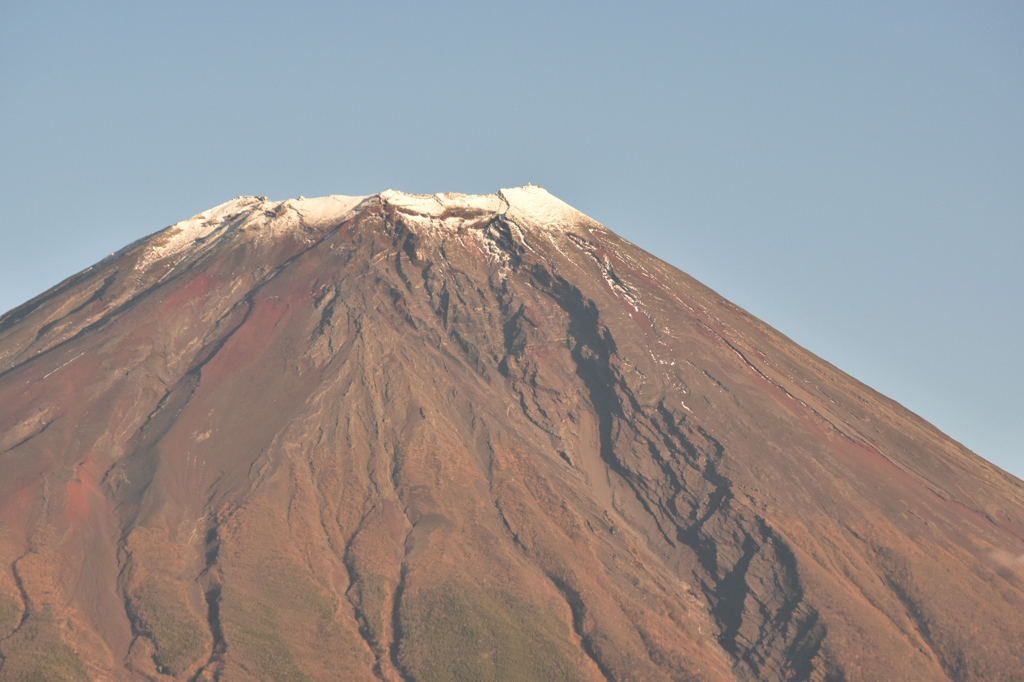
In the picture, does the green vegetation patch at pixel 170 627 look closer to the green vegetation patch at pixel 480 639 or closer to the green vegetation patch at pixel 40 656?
the green vegetation patch at pixel 40 656

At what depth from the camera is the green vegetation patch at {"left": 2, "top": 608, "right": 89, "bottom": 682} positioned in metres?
86.1

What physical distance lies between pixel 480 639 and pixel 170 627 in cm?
2276

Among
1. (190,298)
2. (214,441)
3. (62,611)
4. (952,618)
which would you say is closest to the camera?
(62,611)

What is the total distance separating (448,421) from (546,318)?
20673 millimetres

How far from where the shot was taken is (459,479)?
111 metres

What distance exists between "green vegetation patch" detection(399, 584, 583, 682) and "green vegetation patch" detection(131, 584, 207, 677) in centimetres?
1504

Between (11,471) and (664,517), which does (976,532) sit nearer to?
(664,517)

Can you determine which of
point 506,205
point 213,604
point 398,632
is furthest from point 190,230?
point 398,632

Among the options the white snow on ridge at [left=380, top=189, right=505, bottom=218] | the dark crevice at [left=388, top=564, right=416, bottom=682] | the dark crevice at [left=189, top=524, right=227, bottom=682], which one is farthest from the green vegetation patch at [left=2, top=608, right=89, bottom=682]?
the white snow on ridge at [left=380, top=189, right=505, bottom=218]

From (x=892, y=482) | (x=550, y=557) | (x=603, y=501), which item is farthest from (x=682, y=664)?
(x=892, y=482)

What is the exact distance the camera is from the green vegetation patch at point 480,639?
92938 mm

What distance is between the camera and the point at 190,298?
13288 cm

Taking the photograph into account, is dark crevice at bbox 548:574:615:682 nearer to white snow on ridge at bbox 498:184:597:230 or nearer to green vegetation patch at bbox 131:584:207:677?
green vegetation patch at bbox 131:584:207:677

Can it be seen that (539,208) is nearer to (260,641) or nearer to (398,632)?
(398,632)
